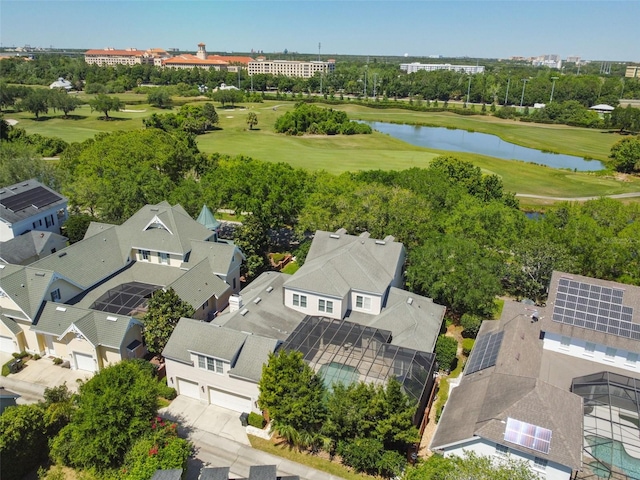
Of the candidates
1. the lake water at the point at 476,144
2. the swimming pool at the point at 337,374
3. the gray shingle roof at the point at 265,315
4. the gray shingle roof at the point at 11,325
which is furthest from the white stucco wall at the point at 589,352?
the lake water at the point at 476,144

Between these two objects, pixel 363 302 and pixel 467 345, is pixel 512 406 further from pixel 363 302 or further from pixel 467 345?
pixel 363 302

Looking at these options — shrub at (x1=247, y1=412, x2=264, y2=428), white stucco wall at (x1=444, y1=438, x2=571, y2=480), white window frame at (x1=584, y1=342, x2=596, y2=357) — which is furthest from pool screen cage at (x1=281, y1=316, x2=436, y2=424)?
white window frame at (x1=584, y1=342, x2=596, y2=357)

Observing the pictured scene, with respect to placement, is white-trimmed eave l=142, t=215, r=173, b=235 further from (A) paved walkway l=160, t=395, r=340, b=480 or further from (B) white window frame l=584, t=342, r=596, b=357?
(B) white window frame l=584, t=342, r=596, b=357

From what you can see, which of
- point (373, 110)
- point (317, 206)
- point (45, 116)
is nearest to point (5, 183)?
point (317, 206)

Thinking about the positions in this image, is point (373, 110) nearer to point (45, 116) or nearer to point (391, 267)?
point (45, 116)

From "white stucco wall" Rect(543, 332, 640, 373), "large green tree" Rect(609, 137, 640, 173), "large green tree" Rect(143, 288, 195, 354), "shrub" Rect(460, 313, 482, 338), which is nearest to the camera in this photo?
"white stucco wall" Rect(543, 332, 640, 373)

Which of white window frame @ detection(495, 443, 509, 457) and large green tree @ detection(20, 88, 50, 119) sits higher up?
large green tree @ detection(20, 88, 50, 119)

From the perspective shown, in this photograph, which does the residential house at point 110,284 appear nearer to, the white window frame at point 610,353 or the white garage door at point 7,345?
the white garage door at point 7,345
